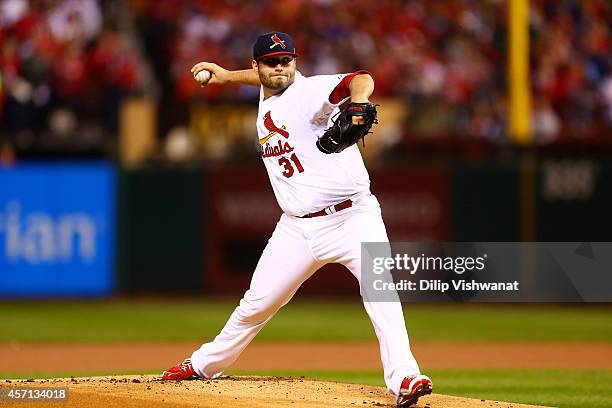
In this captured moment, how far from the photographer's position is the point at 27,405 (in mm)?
6008

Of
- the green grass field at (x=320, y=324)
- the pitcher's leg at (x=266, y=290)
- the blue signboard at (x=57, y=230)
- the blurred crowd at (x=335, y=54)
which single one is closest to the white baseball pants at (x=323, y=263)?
the pitcher's leg at (x=266, y=290)

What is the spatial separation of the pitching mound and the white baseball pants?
1.01 feet

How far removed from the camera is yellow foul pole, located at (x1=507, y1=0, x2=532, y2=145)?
14.4 m

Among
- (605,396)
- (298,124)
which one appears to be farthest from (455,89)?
(298,124)

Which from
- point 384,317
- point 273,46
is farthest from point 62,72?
point 384,317

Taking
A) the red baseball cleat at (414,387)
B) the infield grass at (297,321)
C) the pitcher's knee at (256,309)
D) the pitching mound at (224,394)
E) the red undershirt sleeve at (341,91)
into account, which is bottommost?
the infield grass at (297,321)

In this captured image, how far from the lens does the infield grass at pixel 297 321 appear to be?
39.4 ft

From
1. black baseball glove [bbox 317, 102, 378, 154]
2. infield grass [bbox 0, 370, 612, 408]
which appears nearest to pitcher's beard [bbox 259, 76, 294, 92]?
black baseball glove [bbox 317, 102, 378, 154]

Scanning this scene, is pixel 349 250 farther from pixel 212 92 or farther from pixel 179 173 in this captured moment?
pixel 212 92

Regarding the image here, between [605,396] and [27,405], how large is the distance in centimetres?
379

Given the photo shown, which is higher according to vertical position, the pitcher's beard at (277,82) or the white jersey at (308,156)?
the pitcher's beard at (277,82)

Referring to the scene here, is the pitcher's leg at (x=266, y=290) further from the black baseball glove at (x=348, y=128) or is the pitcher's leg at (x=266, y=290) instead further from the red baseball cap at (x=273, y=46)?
the red baseball cap at (x=273, y=46)

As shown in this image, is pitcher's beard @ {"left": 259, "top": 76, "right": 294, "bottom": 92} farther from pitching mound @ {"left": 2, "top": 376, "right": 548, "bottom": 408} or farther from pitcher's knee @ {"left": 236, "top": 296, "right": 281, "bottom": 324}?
pitching mound @ {"left": 2, "top": 376, "right": 548, "bottom": 408}

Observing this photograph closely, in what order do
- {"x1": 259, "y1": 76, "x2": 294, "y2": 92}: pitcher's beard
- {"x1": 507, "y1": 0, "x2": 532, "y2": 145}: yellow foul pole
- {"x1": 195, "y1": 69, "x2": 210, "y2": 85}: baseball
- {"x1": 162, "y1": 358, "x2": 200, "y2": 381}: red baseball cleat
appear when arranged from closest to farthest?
{"x1": 259, "y1": 76, "x2": 294, "y2": 92}: pitcher's beard → {"x1": 195, "y1": 69, "x2": 210, "y2": 85}: baseball → {"x1": 162, "y1": 358, "x2": 200, "y2": 381}: red baseball cleat → {"x1": 507, "y1": 0, "x2": 532, "y2": 145}: yellow foul pole
